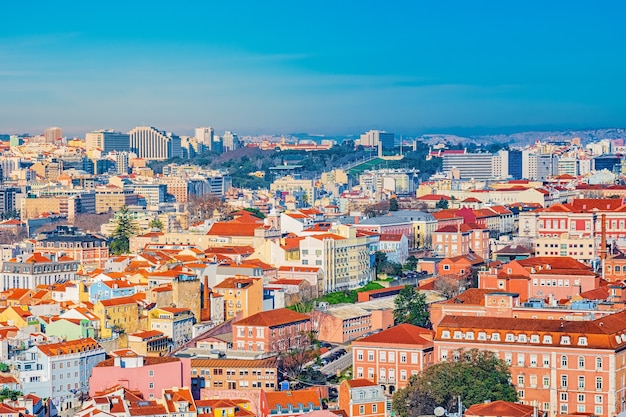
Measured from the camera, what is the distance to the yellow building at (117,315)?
28.1m

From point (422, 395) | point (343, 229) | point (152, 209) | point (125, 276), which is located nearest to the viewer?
point (422, 395)

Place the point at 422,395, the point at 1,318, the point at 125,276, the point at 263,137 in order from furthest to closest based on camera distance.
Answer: the point at 263,137 < the point at 125,276 < the point at 1,318 < the point at 422,395

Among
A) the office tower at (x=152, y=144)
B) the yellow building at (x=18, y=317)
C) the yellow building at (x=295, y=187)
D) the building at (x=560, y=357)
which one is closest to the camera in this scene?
the building at (x=560, y=357)

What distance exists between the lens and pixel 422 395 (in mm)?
22266

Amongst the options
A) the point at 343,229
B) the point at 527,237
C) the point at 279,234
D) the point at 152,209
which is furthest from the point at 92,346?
the point at 152,209

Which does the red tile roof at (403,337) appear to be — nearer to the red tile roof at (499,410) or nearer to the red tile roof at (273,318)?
the red tile roof at (273,318)

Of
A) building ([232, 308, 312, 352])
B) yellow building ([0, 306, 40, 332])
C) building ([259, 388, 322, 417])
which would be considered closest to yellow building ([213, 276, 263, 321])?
building ([232, 308, 312, 352])

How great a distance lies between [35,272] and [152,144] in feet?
233

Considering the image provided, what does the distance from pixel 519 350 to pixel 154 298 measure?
28.2 feet

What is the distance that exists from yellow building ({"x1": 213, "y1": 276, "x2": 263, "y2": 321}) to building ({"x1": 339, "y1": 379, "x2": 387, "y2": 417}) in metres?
7.58

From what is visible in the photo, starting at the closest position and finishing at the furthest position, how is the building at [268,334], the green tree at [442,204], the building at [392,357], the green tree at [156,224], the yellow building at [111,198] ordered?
the building at [392,357], the building at [268,334], the green tree at [156,224], the green tree at [442,204], the yellow building at [111,198]

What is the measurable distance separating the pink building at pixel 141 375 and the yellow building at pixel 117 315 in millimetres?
4381

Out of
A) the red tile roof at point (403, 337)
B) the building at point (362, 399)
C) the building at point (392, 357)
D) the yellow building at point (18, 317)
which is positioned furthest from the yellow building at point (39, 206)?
the building at point (362, 399)

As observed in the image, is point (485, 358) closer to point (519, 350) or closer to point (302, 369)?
point (519, 350)
